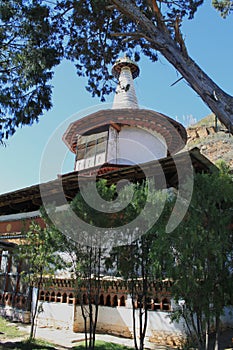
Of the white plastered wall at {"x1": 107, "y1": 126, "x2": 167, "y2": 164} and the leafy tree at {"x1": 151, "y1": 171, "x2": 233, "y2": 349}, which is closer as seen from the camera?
the leafy tree at {"x1": 151, "y1": 171, "x2": 233, "y2": 349}

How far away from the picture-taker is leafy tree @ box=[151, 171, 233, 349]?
4891 millimetres

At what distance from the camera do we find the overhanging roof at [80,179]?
9.34 metres

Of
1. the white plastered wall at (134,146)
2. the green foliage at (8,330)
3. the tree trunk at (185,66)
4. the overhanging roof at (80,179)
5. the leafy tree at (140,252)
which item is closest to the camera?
the tree trunk at (185,66)

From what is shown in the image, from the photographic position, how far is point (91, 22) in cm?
862

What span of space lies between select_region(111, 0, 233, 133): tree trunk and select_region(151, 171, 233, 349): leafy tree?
1368 mm

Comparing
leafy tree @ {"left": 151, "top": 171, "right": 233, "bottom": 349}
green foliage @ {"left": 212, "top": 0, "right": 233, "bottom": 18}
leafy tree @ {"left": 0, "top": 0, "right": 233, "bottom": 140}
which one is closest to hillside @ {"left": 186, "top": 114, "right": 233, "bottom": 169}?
green foliage @ {"left": 212, "top": 0, "right": 233, "bottom": 18}

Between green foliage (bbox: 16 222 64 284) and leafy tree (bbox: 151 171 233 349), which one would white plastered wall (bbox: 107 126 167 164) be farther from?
leafy tree (bbox: 151 171 233 349)

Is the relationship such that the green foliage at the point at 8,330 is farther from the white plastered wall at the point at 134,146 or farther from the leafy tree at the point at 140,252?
the white plastered wall at the point at 134,146

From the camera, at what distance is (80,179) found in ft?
36.0

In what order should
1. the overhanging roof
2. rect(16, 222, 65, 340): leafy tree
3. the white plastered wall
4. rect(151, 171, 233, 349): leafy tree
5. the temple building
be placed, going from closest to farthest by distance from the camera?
rect(151, 171, 233, 349): leafy tree
rect(16, 222, 65, 340): leafy tree
the overhanging roof
the temple building
the white plastered wall

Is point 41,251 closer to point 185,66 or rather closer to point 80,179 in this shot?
point 80,179

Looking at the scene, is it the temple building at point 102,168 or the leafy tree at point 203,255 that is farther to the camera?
the temple building at point 102,168

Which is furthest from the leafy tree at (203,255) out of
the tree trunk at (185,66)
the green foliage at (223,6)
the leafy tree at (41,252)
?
the green foliage at (223,6)

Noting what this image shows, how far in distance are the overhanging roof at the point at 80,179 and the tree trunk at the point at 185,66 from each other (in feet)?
6.37
